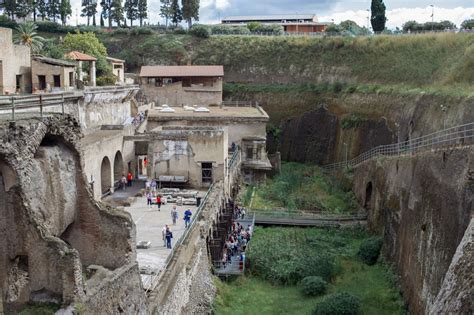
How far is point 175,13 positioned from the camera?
87500 mm

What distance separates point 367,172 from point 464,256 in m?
25.4

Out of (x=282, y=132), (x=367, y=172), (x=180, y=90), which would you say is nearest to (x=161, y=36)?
(x=180, y=90)

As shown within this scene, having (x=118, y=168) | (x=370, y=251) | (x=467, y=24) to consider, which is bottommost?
(x=370, y=251)

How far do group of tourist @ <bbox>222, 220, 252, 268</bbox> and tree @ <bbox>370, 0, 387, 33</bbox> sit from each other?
161ft

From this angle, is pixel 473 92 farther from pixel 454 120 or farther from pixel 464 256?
pixel 464 256

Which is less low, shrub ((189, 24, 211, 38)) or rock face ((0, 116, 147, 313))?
shrub ((189, 24, 211, 38))

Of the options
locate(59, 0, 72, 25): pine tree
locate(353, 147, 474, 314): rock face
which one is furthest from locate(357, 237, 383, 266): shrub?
locate(59, 0, 72, 25): pine tree

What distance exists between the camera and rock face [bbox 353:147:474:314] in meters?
19.5

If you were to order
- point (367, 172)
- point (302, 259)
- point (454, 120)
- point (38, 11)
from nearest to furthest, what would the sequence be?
point (302, 259) < point (454, 120) < point (367, 172) < point (38, 11)

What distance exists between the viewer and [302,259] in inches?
1070

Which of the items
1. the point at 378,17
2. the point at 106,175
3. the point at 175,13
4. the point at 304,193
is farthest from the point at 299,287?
the point at 175,13

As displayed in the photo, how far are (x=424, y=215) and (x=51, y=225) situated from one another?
1538 cm

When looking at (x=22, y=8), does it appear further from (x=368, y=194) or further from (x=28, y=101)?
(x=28, y=101)

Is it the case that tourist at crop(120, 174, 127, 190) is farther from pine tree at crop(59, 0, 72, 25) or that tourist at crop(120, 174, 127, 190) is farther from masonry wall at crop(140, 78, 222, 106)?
pine tree at crop(59, 0, 72, 25)
